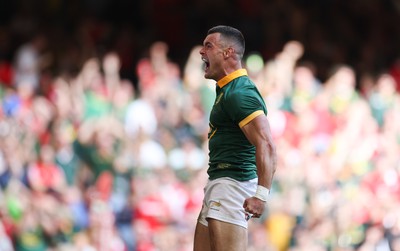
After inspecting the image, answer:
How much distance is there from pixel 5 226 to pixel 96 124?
2159 mm

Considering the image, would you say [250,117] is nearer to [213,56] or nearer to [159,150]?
[213,56]

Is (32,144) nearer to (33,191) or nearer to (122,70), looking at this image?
(33,191)

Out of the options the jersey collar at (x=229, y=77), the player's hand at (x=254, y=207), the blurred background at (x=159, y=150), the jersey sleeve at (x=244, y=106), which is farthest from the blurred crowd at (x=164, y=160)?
the player's hand at (x=254, y=207)

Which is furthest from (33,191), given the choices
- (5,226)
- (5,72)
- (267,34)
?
(267,34)

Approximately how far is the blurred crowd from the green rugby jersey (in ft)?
24.5

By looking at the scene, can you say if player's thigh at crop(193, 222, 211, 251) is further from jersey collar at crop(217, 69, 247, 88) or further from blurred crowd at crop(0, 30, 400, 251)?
blurred crowd at crop(0, 30, 400, 251)

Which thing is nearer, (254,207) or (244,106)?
(254,207)

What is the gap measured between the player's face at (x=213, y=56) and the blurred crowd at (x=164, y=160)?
7554mm

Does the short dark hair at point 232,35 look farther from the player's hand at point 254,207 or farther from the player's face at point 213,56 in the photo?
the player's hand at point 254,207

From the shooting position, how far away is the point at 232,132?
883 centimetres

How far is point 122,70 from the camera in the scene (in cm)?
2050

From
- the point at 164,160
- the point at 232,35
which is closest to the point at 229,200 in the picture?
the point at 232,35

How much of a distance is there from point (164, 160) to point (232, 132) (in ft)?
28.8

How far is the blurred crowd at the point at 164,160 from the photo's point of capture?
16.4 m
